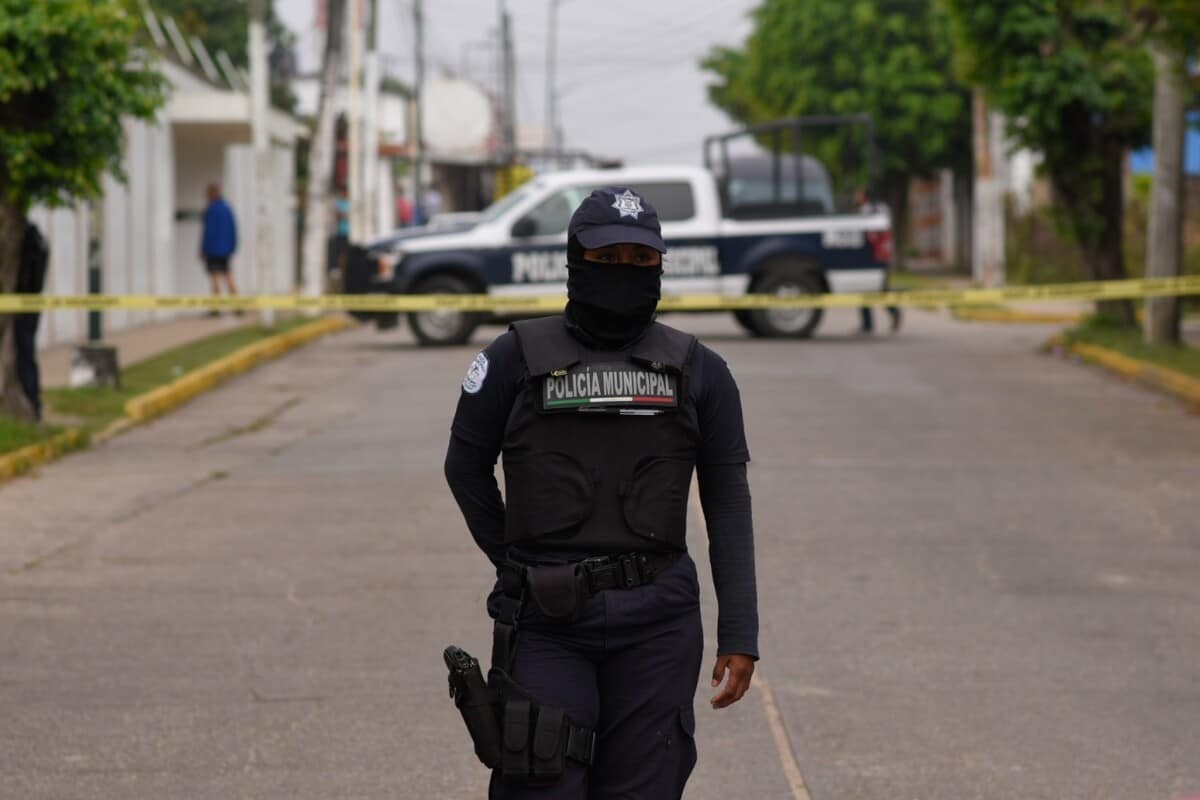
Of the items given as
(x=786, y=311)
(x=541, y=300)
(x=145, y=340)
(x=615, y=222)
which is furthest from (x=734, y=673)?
(x=145, y=340)

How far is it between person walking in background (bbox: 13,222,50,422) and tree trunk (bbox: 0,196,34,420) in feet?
0.17

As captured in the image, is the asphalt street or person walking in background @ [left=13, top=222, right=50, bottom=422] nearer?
the asphalt street

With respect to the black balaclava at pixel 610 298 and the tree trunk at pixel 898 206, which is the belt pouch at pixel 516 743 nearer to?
the black balaclava at pixel 610 298

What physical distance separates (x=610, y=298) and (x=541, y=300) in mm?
15393

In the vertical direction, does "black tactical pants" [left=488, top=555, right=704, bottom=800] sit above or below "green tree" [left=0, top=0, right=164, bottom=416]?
below

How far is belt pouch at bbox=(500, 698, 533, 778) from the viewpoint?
384 centimetres

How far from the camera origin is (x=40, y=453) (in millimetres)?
13477

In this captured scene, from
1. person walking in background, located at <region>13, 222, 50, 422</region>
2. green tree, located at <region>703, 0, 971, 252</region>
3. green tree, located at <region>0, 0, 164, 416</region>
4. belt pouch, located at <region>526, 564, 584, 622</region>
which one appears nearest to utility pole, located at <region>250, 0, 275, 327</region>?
person walking in background, located at <region>13, 222, 50, 422</region>

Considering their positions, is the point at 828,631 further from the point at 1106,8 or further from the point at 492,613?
the point at 1106,8

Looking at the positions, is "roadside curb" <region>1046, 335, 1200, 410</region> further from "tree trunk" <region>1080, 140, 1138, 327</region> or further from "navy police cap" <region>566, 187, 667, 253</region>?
"navy police cap" <region>566, 187, 667, 253</region>

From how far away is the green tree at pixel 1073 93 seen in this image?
22406 millimetres

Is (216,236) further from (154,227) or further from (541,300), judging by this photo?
(541,300)

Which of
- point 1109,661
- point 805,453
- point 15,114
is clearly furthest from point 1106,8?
point 1109,661

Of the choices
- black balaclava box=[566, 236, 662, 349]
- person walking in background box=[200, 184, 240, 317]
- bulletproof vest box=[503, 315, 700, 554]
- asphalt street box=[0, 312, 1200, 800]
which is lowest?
asphalt street box=[0, 312, 1200, 800]
